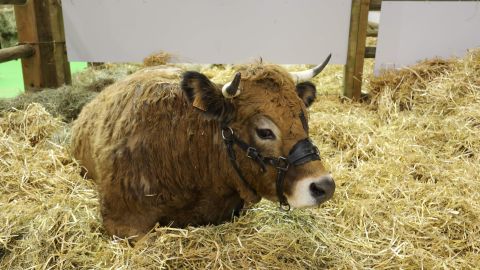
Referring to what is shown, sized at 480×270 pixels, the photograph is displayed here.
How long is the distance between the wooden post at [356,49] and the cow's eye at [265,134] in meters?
4.15

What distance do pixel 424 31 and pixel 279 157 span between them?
4.83 meters

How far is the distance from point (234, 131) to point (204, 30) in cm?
382

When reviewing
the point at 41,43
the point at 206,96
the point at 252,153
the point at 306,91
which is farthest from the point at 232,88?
the point at 41,43

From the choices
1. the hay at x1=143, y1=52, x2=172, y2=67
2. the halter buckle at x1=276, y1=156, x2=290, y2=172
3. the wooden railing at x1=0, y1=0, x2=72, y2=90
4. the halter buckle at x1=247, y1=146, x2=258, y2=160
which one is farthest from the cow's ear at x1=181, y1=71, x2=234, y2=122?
the wooden railing at x1=0, y1=0, x2=72, y2=90

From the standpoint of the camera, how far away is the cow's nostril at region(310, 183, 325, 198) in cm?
268

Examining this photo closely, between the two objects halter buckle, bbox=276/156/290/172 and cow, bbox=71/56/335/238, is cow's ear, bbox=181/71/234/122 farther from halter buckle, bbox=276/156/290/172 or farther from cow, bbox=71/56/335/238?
halter buckle, bbox=276/156/290/172

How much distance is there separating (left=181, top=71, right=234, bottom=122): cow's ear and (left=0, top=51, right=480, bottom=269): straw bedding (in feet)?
2.89

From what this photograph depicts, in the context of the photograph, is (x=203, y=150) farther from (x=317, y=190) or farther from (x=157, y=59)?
(x=157, y=59)

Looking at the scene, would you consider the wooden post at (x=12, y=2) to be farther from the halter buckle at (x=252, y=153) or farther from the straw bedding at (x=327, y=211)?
the halter buckle at (x=252, y=153)

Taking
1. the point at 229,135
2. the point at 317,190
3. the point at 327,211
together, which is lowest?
the point at 327,211

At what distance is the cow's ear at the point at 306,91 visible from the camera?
10.6 feet

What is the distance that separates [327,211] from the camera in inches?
149

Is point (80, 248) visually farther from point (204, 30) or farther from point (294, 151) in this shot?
point (204, 30)

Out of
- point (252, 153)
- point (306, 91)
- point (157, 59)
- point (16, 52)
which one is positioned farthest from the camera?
point (157, 59)
